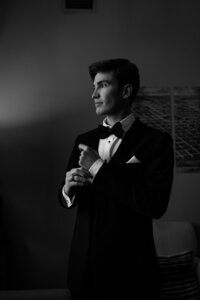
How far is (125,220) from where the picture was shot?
4.40ft

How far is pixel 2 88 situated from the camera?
2.94 m

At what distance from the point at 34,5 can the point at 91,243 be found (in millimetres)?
2342

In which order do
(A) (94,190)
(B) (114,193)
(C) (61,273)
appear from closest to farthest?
(B) (114,193), (A) (94,190), (C) (61,273)

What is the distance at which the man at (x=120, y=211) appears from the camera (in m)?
1.29

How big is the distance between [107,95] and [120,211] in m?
0.48

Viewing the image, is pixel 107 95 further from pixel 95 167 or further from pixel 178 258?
pixel 178 258

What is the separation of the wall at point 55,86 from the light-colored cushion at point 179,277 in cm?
59

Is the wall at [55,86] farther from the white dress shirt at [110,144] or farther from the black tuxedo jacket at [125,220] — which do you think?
the black tuxedo jacket at [125,220]

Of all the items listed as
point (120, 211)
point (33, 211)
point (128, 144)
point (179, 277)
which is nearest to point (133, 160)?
point (128, 144)

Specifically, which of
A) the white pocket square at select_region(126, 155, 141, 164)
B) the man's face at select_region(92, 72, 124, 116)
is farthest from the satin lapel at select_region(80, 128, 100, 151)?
the white pocket square at select_region(126, 155, 141, 164)

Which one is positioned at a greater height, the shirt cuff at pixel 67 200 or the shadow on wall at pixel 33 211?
the shirt cuff at pixel 67 200

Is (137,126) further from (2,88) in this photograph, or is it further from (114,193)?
(2,88)

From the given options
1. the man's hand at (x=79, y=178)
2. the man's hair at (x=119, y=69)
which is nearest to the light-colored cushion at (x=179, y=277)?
the man's hand at (x=79, y=178)

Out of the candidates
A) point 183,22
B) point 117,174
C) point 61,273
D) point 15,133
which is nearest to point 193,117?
point 183,22
